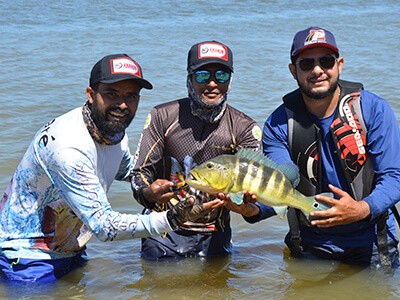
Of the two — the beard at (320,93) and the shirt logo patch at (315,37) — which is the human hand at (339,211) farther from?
the shirt logo patch at (315,37)

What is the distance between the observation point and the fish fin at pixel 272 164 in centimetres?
535

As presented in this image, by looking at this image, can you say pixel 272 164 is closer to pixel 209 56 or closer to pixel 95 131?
pixel 209 56

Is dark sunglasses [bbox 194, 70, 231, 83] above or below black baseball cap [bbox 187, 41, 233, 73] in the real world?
below

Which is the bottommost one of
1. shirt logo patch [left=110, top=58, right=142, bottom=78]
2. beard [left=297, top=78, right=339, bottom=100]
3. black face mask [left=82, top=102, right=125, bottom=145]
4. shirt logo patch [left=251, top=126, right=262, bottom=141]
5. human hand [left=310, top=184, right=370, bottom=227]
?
human hand [left=310, top=184, right=370, bottom=227]

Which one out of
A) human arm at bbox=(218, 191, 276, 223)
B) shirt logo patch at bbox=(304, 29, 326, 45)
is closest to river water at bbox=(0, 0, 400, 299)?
human arm at bbox=(218, 191, 276, 223)

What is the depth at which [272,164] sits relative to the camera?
5410mm

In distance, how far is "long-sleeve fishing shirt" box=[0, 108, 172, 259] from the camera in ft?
17.5

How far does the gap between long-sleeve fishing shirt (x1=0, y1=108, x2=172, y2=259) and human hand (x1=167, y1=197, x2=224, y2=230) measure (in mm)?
58

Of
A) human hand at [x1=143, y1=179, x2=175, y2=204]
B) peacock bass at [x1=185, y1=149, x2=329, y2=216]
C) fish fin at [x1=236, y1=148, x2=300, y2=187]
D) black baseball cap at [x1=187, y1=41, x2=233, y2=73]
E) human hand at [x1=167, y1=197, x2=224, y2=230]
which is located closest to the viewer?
peacock bass at [x1=185, y1=149, x2=329, y2=216]

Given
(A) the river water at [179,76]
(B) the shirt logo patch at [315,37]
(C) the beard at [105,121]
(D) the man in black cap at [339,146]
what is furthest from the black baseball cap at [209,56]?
(A) the river water at [179,76]

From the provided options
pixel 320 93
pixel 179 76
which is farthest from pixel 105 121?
pixel 179 76

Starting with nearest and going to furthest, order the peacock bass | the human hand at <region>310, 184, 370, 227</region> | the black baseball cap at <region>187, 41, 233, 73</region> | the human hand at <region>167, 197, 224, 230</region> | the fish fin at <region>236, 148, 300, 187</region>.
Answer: the peacock bass → the human hand at <region>167, 197, 224, 230</region> → the fish fin at <region>236, 148, 300, 187</region> → the human hand at <region>310, 184, 370, 227</region> → the black baseball cap at <region>187, 41, 233, 73</region>

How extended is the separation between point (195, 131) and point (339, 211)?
1435 mm

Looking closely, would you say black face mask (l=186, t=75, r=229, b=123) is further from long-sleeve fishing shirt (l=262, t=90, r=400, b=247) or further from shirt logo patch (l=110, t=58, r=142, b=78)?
shirt logo patch (l=110, t=58, r=142, b=78)
